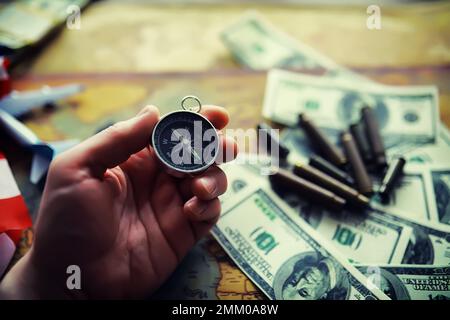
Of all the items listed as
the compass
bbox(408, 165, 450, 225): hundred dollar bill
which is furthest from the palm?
bbox(408, 165, 450, 225): hundred dollar bill

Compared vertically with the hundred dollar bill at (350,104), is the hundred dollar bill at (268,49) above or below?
above

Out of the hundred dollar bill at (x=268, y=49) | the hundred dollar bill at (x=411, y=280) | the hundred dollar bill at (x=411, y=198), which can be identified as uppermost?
the hundred dollar bill at (x=268, y=49)

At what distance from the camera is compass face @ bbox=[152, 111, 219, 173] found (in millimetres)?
1008

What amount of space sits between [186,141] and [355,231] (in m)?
0.60

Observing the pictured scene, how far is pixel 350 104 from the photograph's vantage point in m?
1.56

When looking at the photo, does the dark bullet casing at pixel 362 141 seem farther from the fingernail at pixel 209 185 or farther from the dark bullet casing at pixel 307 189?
the fingernail at pixel 209 185

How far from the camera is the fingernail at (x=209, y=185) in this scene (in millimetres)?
1007

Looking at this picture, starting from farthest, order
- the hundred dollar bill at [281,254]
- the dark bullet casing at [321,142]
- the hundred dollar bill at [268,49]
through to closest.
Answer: the hundred dollar bill at [268,49], the dark bullet casing at [321,142], the hundred dollar bill at [281,254]

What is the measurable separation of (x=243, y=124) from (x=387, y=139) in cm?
51

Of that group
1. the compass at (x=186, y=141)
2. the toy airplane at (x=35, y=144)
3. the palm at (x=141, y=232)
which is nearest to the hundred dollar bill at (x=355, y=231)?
the palm at (x=141, y=232)

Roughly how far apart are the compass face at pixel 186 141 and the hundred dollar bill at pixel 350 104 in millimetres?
548

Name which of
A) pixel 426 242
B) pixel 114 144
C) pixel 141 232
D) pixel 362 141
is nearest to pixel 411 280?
pixel 426 242

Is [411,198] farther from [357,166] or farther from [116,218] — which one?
[116,218]
